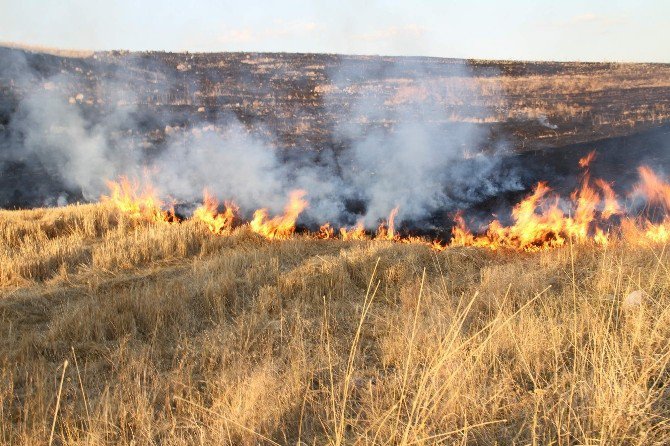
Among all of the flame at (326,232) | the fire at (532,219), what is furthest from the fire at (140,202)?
the flame at (326,232)

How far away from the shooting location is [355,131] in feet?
36.2

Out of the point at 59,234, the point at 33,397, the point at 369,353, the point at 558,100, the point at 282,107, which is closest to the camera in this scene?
the point at 33,397

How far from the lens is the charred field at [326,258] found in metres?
2.56

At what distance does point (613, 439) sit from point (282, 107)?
12589 mm

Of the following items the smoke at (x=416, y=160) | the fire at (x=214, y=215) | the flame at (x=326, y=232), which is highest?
the smoke at (x=416, y=160)

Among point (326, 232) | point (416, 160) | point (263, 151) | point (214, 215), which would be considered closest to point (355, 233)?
point (326, 232)

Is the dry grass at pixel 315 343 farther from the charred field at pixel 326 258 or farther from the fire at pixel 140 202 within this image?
the fire at pixel 140 202

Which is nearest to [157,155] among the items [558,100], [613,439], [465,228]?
[465,228]

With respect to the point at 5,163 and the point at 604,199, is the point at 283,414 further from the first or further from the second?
the point at 5,163

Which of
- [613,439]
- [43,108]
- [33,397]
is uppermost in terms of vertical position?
[43,108]

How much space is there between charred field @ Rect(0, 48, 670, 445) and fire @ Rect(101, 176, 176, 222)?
0.05 metres

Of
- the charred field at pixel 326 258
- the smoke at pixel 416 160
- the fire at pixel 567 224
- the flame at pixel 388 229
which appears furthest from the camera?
the smoke at pixel 416 160

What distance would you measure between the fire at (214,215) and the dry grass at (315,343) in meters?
0.46

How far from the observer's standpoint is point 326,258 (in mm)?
5492
